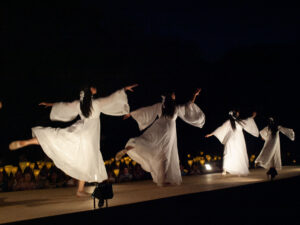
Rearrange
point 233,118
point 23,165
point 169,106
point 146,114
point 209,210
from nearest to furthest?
1. point 209,210
2. point 169,106
3. point 23,165
4. point 146,114
5. point 233,118

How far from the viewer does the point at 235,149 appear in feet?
28.8

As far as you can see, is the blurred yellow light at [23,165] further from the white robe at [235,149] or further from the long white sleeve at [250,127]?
the long white sleeve at [250,127]

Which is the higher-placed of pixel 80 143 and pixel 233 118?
pixel 233 118

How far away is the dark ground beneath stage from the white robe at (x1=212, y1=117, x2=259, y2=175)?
2.79m

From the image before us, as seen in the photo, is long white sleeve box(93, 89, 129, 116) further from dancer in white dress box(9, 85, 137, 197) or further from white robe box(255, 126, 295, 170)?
white robe box(255, 126, 295, 170)

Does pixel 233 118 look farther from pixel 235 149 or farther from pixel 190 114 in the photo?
pixel 190 114

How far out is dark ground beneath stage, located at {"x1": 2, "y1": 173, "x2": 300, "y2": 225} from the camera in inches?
137

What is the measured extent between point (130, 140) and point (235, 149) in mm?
3388

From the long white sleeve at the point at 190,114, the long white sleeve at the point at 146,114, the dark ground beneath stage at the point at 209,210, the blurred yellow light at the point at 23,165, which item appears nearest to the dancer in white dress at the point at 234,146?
the long white sleeve at the point at 190,114

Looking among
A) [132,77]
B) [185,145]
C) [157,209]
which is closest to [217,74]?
[185,145]


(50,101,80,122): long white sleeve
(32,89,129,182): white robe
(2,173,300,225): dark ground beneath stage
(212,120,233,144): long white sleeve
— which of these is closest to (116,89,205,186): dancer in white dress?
(32,89,129,182): white robe

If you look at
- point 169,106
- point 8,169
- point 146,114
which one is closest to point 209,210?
point 169,106

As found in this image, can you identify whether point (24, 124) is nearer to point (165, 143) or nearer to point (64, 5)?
point (64, 5)

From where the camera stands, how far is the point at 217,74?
16.8 metres
